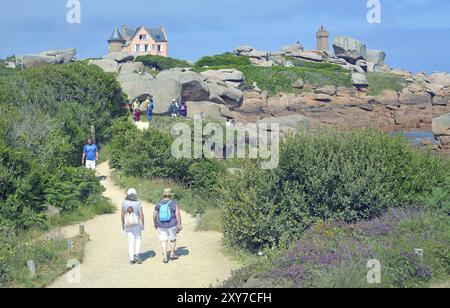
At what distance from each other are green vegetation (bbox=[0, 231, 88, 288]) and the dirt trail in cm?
28

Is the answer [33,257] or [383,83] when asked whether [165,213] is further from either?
[383,83]

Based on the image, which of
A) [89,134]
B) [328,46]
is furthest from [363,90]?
[89,134]

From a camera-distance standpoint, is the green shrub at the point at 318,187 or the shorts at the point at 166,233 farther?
the green shrub at the point at 318,187

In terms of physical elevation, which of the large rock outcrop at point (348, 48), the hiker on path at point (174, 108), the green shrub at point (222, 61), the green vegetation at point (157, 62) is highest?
the large rock outcrop at point (348, 48)

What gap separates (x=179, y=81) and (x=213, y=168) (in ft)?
61.5

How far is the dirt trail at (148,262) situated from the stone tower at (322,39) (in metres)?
85.4

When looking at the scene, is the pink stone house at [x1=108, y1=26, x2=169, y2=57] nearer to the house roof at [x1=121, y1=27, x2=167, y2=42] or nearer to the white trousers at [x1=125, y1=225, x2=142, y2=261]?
the house roof at [x1=121, y1=27, x2=167, y2=42]

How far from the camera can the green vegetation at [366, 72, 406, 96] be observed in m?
72.3

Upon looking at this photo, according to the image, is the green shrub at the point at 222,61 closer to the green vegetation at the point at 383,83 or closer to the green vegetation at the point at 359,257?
the green vegetation at the point at 383,83

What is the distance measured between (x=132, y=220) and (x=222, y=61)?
222ft

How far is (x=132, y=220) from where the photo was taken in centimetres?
1205

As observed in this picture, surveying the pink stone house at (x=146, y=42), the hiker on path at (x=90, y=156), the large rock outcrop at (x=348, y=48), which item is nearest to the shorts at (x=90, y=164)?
the hiker on path at (x=90, y=156)

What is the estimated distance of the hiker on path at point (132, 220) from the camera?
12.1m

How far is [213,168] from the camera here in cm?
2131
